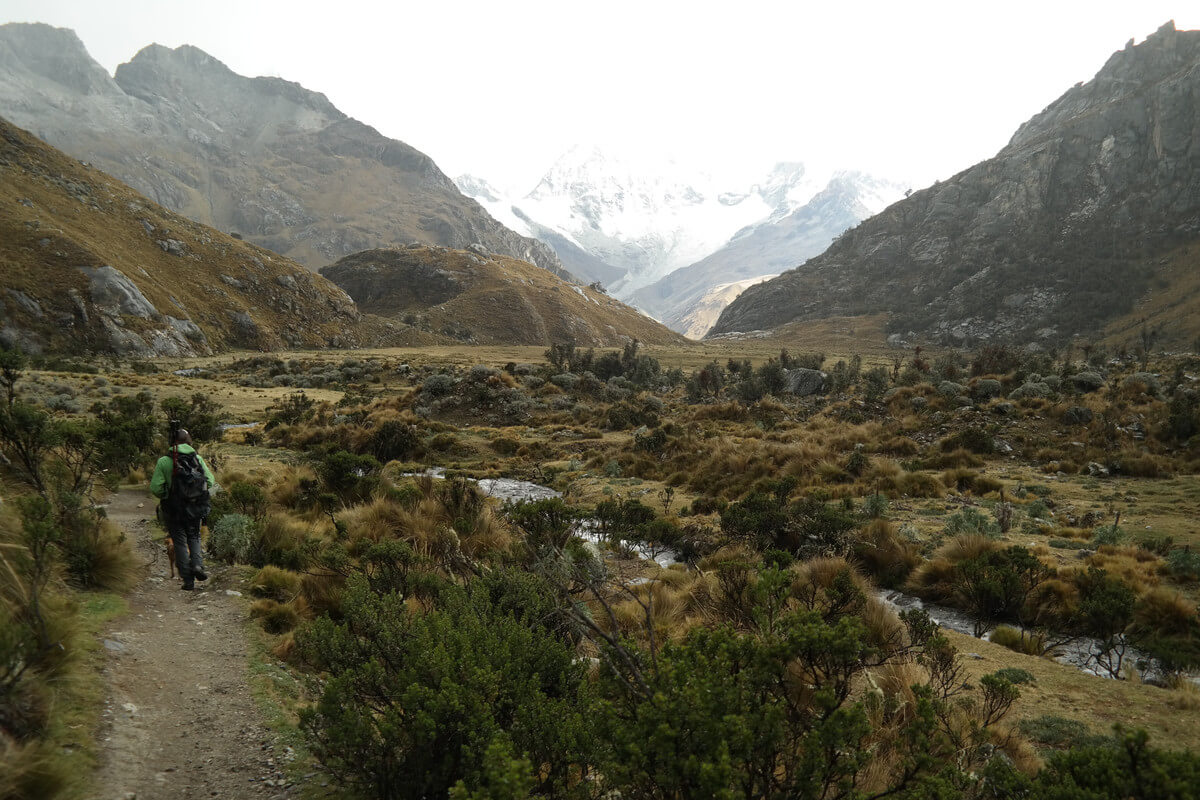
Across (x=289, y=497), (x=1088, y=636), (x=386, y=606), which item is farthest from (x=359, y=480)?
(x=1088, y=636)

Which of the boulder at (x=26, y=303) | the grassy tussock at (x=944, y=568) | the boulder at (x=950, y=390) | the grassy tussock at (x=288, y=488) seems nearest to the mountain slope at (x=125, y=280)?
the boulder at (x=26, y=303)

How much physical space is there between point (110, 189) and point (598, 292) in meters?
109

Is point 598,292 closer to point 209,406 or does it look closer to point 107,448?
point 209,406

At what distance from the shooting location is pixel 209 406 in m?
25.3

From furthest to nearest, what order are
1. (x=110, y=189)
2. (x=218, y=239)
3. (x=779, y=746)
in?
(x=218, y=239)
(x=110, y=189)
(x=779, y=746)

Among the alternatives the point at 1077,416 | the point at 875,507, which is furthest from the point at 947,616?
the point at 1077,416

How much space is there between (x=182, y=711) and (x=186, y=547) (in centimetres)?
347

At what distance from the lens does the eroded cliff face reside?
105 metres

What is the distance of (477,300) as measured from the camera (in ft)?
385

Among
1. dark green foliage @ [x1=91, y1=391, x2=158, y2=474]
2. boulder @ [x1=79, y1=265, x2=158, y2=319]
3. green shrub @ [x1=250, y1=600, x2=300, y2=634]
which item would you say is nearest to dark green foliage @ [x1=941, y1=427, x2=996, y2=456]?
green shrub @ [x1=250, y1=600, x2=300, y2=634]

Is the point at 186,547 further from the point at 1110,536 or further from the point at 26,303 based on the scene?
the point at 26,303

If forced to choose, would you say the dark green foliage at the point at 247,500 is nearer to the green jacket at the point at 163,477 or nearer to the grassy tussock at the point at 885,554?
the green jacket at the point at 163,477

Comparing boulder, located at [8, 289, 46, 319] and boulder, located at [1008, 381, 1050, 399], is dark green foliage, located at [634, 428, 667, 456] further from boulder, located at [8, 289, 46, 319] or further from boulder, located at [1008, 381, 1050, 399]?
boulder, located at [8, 289, 46, 319]

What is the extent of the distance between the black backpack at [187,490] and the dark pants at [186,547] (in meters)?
0.09
